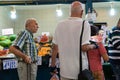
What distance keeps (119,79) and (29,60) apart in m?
1.71

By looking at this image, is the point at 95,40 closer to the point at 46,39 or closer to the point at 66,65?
the point at 66,65

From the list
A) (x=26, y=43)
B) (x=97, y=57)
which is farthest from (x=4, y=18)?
(x=97, y=57)

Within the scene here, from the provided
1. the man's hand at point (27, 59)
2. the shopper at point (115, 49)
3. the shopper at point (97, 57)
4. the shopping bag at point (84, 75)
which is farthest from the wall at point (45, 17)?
the shopping bag at point (84, 75)

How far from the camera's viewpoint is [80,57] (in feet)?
8.87

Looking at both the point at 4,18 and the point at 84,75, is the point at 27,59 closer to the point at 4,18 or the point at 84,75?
the point at 84,75

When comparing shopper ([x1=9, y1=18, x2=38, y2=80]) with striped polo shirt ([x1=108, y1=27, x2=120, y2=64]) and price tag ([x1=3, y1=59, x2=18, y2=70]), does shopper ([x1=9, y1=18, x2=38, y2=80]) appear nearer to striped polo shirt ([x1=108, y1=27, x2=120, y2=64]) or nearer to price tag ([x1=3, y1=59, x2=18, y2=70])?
price tag ([x1=3, y1=59, x2=18, y2=70])

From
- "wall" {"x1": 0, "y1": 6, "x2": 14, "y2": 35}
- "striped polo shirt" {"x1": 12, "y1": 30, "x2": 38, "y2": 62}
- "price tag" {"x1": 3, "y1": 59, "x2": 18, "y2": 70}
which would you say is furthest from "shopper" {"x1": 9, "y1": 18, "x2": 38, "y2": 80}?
"wall" {"x1": 0, "y1": 6, "x2": 14, "y2": 35}

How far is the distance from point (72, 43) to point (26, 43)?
1.20 meters

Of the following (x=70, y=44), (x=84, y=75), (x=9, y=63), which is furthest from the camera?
(x=9, y=63)

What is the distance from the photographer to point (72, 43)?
2.74 meters

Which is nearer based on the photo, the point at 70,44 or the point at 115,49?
the point at 70,44

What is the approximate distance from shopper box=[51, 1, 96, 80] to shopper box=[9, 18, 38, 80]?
3.15ft

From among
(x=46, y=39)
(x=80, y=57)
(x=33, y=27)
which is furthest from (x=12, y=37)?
(x=80, y=57)

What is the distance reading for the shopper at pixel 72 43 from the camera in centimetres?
271
